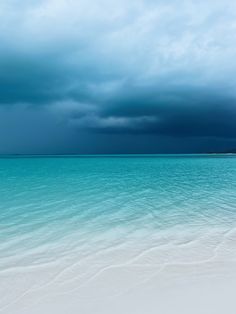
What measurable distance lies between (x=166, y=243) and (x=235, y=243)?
1.81 metres

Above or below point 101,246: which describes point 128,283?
above

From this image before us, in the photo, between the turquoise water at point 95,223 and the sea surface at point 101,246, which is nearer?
the sea surface at point 101,246

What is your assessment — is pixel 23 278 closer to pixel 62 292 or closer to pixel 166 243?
pixel 62 292

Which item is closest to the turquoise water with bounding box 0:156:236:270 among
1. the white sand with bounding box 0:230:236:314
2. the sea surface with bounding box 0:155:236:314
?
the sea surface with bounding box 0:155:236:314

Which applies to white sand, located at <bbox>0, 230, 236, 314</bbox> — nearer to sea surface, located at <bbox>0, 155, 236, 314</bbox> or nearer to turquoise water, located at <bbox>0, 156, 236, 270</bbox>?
sea surface, located at <bbox>0, 155, 236, 314</bbox>

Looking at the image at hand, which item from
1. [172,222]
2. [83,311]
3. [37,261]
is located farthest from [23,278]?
[172,222]

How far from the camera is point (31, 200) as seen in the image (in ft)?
49.6

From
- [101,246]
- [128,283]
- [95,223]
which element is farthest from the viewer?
[95,223]

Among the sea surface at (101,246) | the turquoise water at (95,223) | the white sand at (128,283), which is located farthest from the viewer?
the turquoise water at (95,223)

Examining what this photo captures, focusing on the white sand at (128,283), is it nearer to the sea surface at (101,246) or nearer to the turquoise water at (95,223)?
the sea surface at (101,246)

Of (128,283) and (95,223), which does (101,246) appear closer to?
(128,283)

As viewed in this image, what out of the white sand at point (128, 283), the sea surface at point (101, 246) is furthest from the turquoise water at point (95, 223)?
the white sand at point (128, 283)

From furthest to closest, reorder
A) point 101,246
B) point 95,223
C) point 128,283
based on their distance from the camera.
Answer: point 95,223, point 101,246, point 128,283

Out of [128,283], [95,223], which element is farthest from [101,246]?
[95,223]
